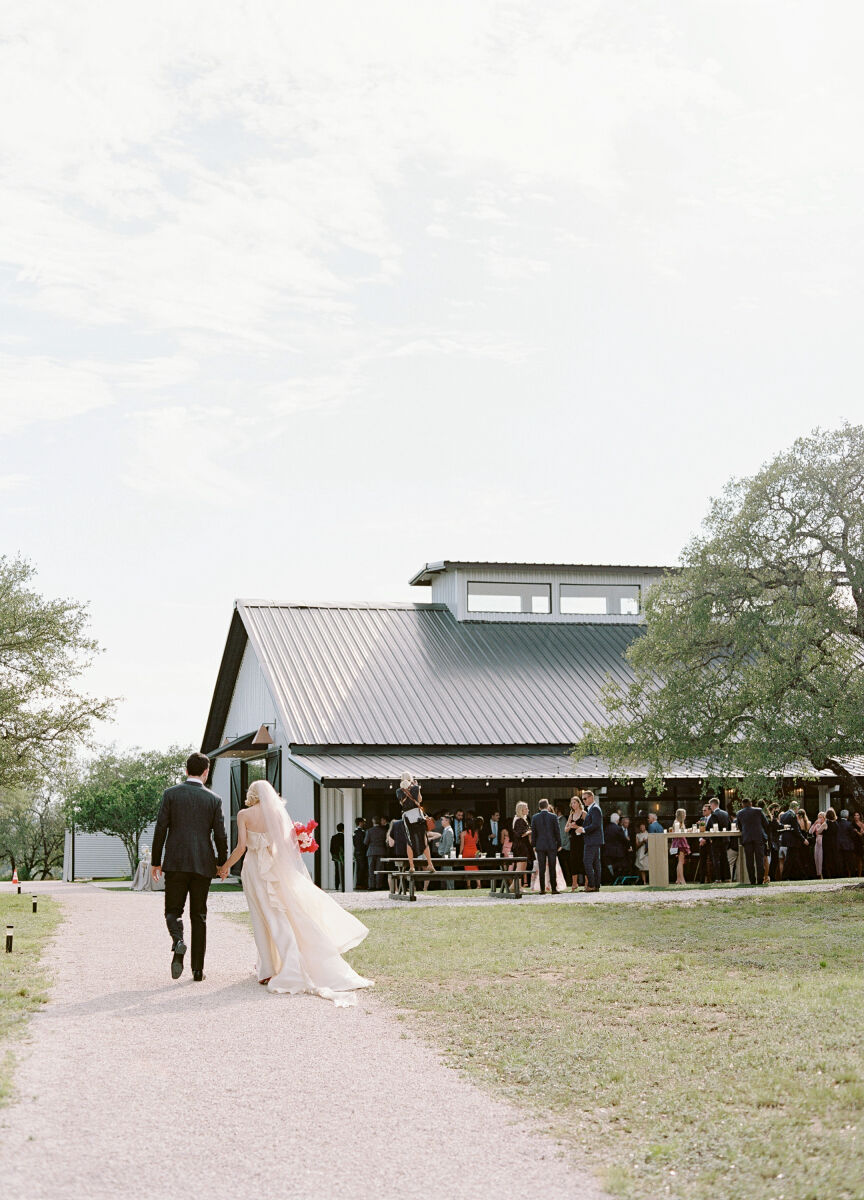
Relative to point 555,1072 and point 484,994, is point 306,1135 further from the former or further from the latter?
point 484,994

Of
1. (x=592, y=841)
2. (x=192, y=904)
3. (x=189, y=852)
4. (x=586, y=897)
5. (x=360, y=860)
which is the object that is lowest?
(x=586, y=897)

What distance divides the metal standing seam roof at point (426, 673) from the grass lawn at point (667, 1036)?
14153 mm

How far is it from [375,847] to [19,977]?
1487 centimetres

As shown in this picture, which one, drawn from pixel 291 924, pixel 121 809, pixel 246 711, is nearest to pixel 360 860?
pixel 246 711

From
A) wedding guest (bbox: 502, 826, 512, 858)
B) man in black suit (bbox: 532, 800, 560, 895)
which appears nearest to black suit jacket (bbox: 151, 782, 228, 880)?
man in black suit (bbox: 532, 800, 560, 895)

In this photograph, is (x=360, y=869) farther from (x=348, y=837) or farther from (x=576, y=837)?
(x=576, y=837)

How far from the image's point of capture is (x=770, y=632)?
19406mm

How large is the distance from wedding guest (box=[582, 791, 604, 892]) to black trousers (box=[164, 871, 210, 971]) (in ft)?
37.1

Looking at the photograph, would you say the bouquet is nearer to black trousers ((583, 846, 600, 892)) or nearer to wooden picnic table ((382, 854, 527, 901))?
wooden picnic table ((382, 854, 527, 901))

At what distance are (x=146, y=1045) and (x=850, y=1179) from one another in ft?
13.9

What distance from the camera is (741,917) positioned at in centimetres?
1569

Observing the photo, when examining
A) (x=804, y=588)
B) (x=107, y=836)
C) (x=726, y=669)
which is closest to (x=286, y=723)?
(x=726, y=669)

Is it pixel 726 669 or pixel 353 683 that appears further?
pixel 353 683

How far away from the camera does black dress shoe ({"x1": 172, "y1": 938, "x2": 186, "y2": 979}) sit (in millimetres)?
10117
